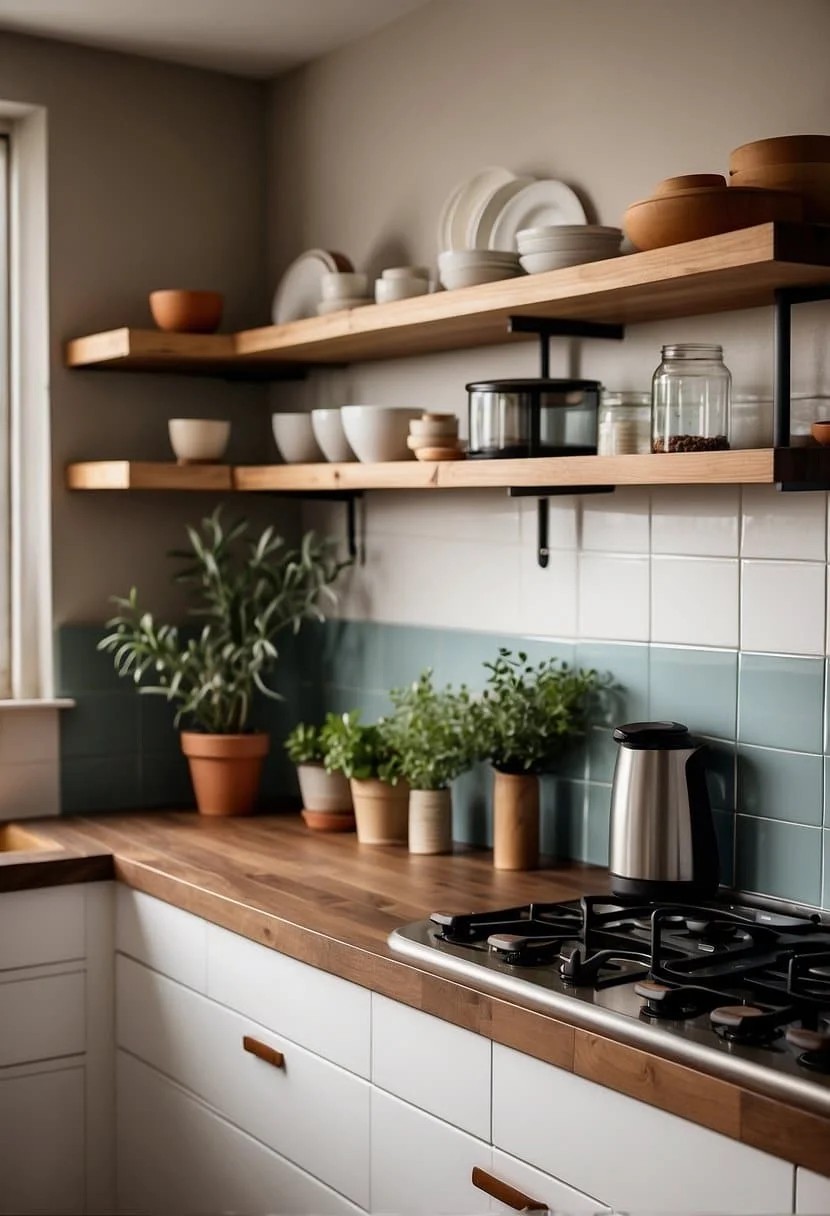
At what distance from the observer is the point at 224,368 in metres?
3.54

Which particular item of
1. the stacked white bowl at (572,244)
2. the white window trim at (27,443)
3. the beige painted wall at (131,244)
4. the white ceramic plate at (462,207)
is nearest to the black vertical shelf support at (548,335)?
the stacked white bowl at (572,244)

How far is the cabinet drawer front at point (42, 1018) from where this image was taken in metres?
2.83

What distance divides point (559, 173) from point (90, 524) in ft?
4.49

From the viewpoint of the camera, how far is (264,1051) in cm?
245

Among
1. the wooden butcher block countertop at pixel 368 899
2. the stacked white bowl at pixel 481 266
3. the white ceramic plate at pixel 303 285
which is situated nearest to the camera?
the wooden butcher block countertop at pixel 368 899

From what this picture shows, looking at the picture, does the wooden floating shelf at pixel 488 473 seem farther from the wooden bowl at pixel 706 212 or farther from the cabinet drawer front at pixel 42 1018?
the cabinet drawer front at pixel 42 1018

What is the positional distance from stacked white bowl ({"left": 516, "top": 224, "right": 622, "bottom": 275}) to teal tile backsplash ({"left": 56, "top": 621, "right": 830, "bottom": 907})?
0.69 meters

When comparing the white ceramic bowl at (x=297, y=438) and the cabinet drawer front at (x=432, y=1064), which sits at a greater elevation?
the white ceramic bowl at (x=297, y=438)

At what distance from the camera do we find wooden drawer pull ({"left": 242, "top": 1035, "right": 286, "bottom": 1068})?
2426 millimetres

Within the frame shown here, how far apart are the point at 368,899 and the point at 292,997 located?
215 mm

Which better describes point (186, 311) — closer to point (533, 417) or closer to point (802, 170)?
point (533, 417)

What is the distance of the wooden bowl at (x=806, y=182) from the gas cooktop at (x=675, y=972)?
3.41 feet

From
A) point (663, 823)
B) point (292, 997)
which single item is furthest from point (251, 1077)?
point (663, 823)

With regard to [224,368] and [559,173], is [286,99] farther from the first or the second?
[559,173]
